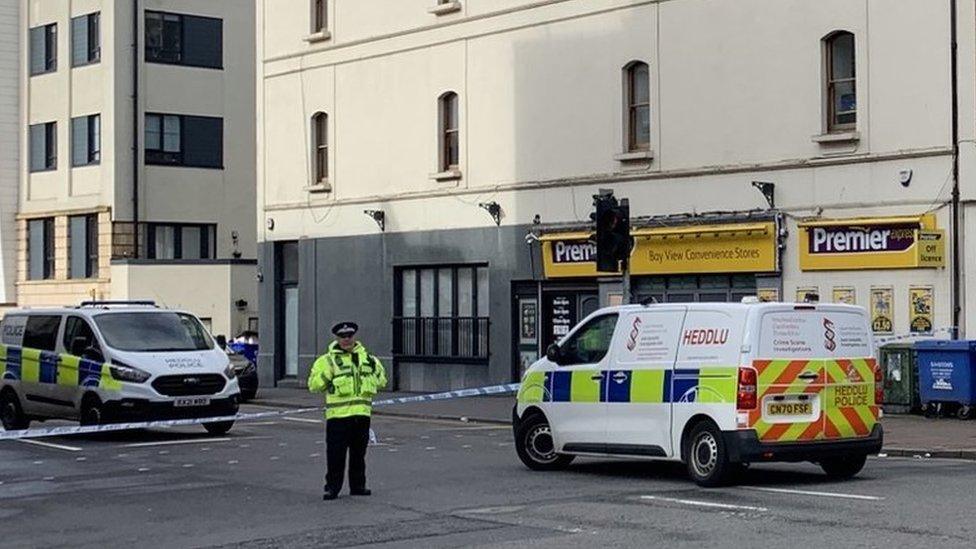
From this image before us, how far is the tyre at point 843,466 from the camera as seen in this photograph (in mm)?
16812

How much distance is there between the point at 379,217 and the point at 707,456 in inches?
864

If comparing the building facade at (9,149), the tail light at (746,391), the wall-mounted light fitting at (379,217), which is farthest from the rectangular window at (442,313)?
the building facade at (9,149)

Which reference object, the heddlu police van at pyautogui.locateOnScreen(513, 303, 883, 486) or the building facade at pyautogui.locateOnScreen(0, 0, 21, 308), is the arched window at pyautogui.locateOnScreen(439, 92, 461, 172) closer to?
the heddlu police van at pyautogui.locateOnScreen(513, 303, 883, 486)

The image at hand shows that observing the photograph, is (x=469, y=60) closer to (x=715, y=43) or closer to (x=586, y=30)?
(x=586, y=30)

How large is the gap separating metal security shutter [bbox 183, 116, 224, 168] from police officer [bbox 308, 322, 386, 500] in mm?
36081

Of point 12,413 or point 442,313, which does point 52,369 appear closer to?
point 12,413

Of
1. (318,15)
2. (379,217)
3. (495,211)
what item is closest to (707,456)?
(495,211)

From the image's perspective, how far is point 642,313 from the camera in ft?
56.4

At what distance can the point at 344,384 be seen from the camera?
15922 millimetres

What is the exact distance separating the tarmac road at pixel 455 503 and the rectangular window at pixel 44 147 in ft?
105

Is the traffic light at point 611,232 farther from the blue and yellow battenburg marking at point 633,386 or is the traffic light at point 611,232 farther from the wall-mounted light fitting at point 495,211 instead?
the wall-mounted light fitting at point 495,211

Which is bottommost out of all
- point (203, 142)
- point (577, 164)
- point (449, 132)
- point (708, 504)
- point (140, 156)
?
point (708, 504)

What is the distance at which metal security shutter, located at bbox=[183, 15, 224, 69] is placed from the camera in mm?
51438

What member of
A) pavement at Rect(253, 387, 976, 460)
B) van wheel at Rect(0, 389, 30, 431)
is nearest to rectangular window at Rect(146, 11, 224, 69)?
pavement at Rect(253, 387, 976, 460)
